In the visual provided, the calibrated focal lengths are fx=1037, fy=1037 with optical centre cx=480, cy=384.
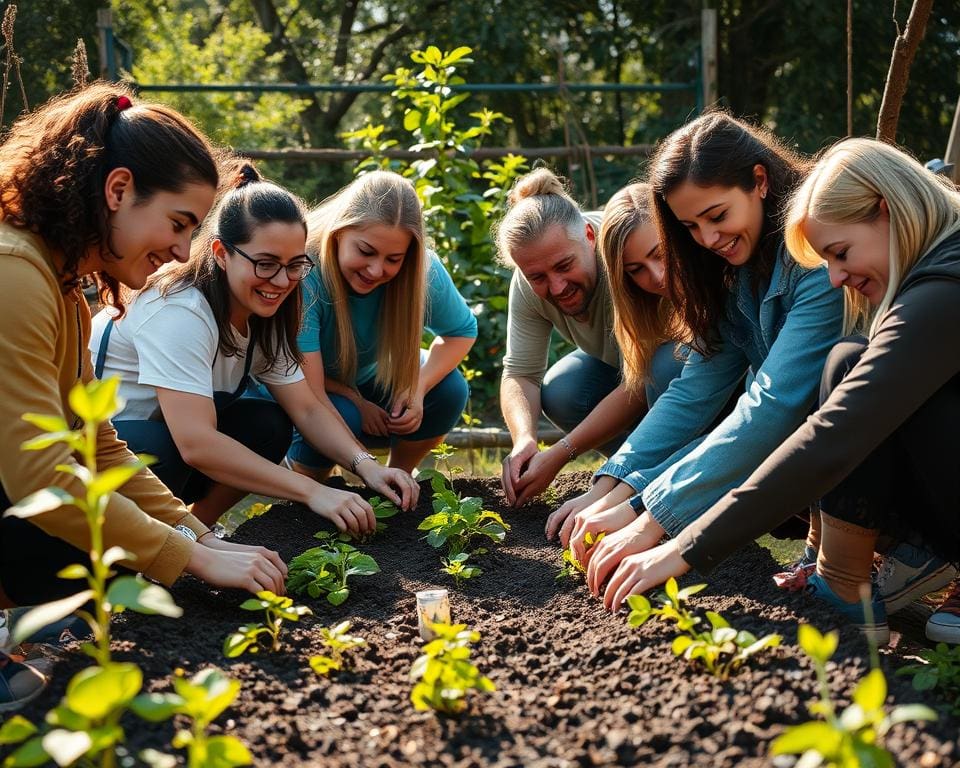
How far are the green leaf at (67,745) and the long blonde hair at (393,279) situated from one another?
2.24 metres

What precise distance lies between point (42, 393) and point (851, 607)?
5.84 feet

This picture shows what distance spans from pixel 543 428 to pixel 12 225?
307 centimetres

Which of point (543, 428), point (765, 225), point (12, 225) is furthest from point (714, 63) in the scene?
point (12, 225)

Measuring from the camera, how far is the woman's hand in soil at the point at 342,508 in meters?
2.92

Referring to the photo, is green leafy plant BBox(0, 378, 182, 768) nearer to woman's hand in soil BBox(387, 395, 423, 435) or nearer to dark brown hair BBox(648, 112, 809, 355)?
dark brown hair BBox(648, 112, 809, 355)

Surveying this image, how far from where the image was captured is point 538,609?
250 centimetres

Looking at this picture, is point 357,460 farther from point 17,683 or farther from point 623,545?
point 17,683

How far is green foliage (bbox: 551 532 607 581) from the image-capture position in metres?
2.54

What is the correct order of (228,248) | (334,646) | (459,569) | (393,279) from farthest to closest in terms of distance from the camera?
(393,279)
(228,248)
(459,569)
(334,646)

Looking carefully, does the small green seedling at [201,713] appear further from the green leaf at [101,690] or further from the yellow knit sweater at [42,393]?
the yellow knit sweater at [42,393]

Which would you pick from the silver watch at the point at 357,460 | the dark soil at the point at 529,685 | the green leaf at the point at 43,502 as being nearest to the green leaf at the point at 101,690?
the green leaf at the point at 43,502

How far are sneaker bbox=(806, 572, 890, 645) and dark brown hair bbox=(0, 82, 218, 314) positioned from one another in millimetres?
1662

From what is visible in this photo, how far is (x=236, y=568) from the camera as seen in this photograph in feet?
7.32

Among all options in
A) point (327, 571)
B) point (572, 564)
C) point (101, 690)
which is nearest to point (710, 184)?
point (572, 564)
